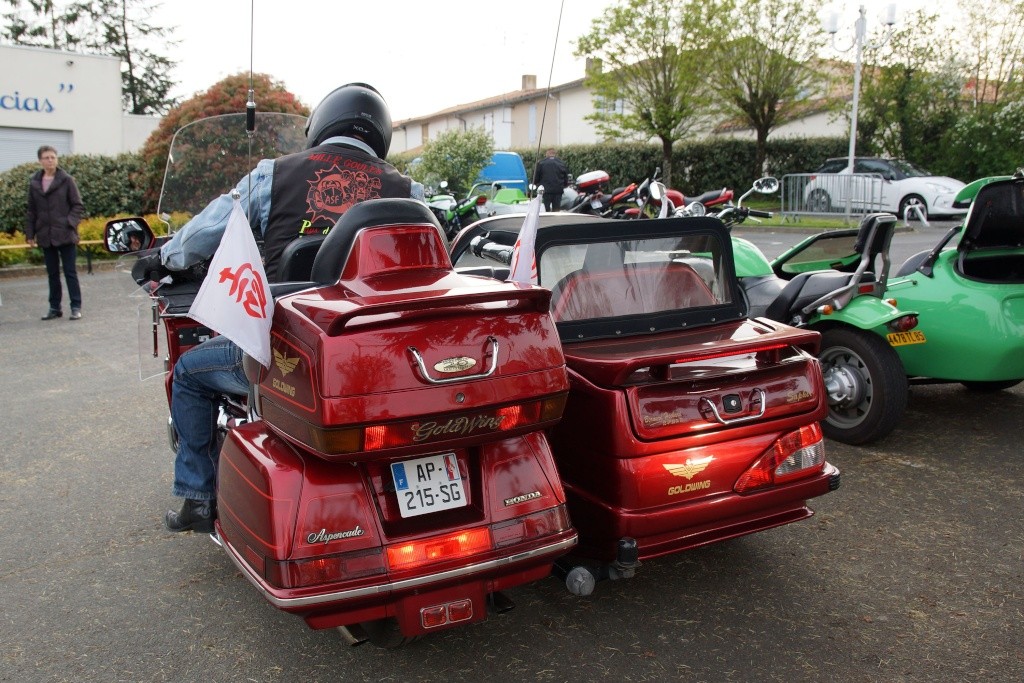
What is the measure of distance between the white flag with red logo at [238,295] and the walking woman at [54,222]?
27.1ft

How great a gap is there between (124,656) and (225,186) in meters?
2.36

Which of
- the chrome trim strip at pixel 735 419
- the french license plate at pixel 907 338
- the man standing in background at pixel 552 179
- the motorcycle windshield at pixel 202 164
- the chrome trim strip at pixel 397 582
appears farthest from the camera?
the man standing in background at pixel 552 179

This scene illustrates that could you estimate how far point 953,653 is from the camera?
3.03 metres

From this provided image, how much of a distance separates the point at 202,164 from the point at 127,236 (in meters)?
0.67

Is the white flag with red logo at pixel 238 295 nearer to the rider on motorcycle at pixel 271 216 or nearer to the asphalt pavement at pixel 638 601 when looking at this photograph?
the rider on motorcycle at pixel 271 216

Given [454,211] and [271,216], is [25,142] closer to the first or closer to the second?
[454,211]

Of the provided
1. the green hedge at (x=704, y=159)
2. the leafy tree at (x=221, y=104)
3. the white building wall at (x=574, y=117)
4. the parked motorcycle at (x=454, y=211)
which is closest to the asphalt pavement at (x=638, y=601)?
the parked motorcycle at (x=454, y=211)

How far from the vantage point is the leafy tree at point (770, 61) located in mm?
28312

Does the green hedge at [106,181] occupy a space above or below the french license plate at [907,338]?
above

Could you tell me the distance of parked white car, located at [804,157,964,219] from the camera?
19641 mm

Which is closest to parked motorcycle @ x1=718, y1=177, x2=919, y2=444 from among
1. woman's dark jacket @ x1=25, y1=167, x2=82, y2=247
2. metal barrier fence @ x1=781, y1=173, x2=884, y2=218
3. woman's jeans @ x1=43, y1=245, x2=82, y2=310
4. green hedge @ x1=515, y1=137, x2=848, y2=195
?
woman's jeans @ x1=43, y1=245, x2=82, y2=310

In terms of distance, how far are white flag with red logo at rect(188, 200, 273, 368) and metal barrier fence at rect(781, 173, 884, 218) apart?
18.8 meters

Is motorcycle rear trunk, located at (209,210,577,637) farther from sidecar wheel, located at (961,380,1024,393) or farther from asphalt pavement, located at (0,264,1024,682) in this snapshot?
sidecar wheel, located at (961,380,1024,393)

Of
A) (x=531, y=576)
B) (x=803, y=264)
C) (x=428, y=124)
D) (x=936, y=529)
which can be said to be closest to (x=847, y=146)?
(x=803, y=264)
